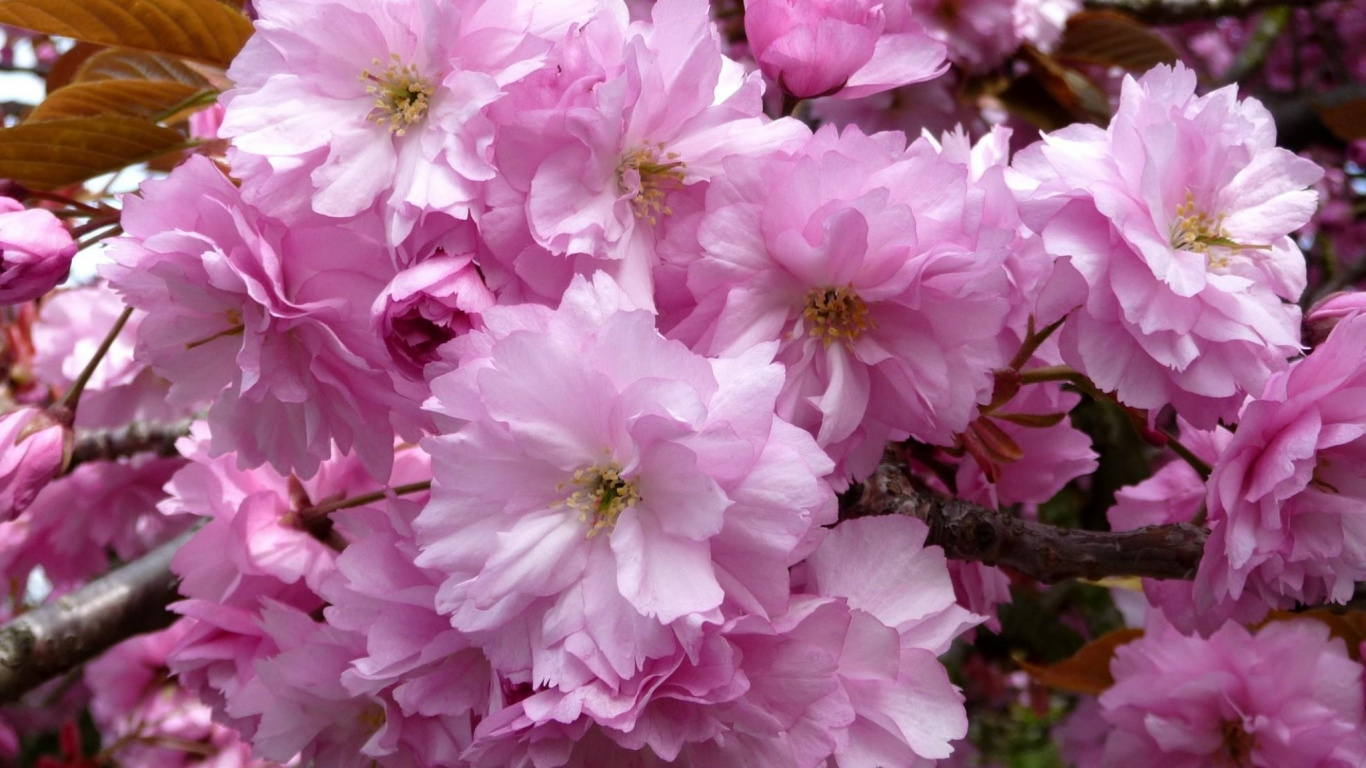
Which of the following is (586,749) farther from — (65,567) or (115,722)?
(115,722)

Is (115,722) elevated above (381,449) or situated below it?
below

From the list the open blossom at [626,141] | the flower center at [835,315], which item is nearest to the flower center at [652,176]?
the open blossom at [626,141]

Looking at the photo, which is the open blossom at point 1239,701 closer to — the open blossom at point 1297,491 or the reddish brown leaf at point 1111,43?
the open blossom at point 1297,491

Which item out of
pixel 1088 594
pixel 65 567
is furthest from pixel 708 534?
pixel 1088 594

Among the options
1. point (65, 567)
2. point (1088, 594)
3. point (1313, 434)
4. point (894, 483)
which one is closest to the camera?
point (1313, 434)

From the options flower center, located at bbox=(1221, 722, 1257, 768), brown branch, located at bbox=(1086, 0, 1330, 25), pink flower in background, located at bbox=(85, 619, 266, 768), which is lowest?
pink flower in background, located at bbox=(85, 619, 266, 768)

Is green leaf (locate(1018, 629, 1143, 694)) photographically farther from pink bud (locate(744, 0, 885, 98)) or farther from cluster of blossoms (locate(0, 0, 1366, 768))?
pink bud (locate(744, 0, 885, 98))

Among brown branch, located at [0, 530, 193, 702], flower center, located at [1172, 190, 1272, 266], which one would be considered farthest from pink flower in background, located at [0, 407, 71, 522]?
flower center, located at [1172, 190, 1272, 266]

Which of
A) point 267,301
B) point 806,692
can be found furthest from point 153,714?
point 806,692
